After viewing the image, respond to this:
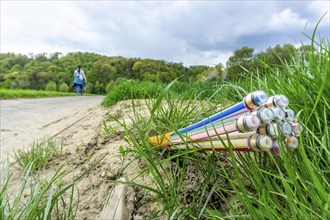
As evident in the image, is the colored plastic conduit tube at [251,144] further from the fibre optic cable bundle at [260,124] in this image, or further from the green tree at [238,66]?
the green tree at [238,66]

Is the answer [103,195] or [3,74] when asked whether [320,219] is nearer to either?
[103,195]

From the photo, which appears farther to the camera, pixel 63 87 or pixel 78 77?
pixel 63 87

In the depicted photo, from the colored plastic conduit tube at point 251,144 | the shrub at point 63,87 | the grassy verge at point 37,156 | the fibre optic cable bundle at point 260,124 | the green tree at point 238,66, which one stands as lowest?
the shrub at point 63,87

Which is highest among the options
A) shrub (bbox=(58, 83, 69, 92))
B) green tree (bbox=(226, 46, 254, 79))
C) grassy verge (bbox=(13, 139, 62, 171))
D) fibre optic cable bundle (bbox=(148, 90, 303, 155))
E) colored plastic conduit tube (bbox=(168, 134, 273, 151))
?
green tree (bbox=(226, 46, 254, 79))

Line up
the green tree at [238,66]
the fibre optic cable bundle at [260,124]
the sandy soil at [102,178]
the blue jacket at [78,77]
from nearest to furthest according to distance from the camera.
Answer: the fibre optic cable bundle at [260,124], the sandy soil at [102,178], the green tree at [238,66], the blue jacket at [78,77]

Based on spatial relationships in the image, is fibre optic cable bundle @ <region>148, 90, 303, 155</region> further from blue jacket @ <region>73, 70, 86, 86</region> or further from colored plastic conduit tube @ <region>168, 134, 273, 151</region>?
blue jacket @ <region>73, 70, 86, 86</region>

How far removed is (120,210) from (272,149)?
2.59 feet

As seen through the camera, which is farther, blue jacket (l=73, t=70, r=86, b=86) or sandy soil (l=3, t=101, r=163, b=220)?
blue jacket (l=73, t=70, r=86, b=86)

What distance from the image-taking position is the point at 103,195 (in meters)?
1.64

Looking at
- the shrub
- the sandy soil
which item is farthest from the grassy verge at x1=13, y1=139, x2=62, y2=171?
Result: the shrub

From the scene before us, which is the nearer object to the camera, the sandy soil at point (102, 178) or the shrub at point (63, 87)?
the sandy soil at point (102, 178)

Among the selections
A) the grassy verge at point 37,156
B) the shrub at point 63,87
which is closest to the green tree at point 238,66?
the grassy verge at point 37,156

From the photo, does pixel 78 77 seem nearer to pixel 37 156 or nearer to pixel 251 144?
pixel 37 156

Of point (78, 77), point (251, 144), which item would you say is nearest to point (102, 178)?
point (251, 144)
